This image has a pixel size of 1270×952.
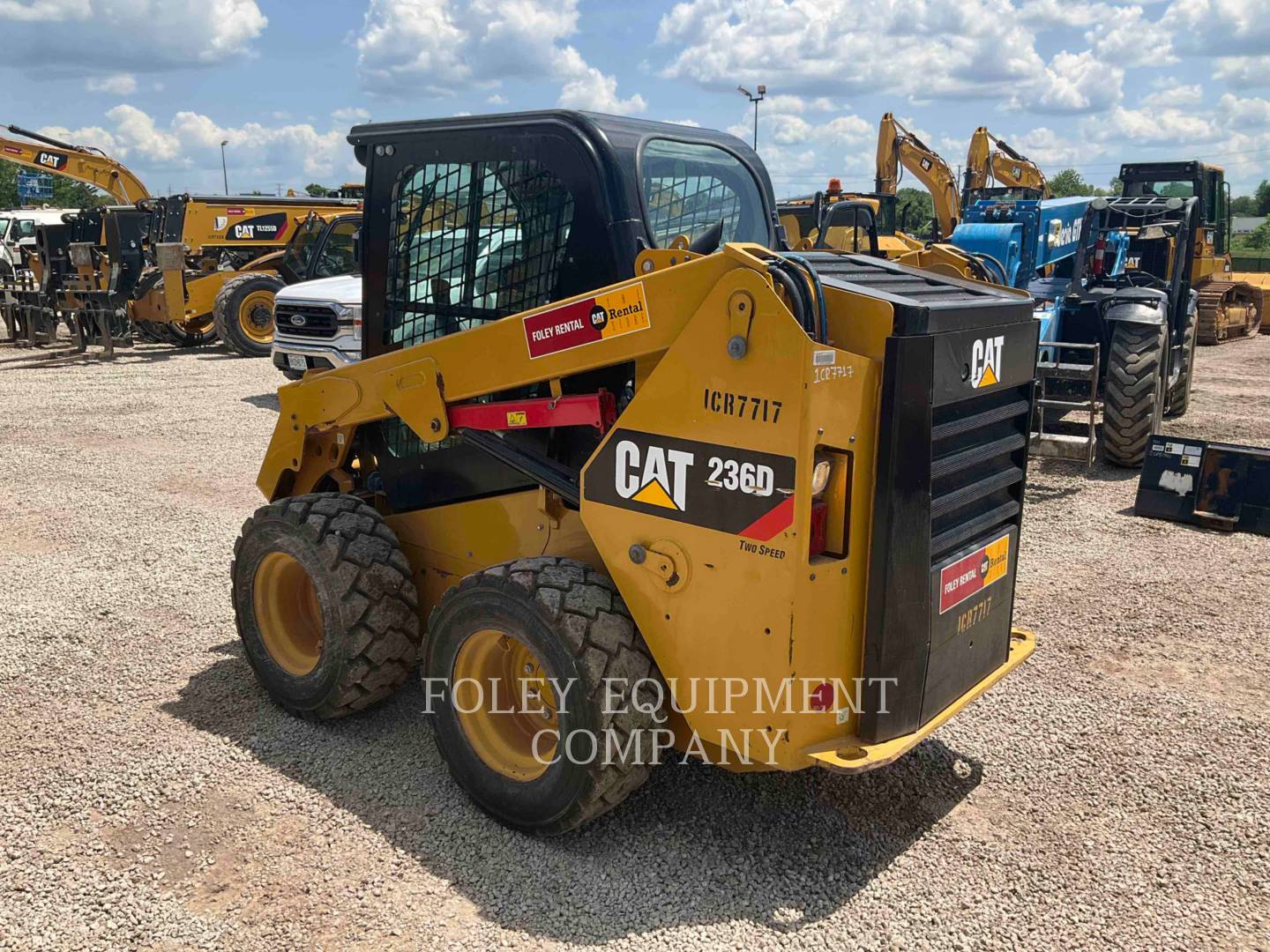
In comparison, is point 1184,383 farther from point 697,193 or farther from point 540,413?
point 540,413

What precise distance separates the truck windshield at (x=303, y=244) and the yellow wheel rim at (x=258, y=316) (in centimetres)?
71

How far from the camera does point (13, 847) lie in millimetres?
3477

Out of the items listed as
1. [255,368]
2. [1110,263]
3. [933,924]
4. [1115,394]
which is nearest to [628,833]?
[933,924]

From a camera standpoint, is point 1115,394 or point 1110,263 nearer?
point 1115,394

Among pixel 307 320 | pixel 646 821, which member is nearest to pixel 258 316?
pixel 307 320

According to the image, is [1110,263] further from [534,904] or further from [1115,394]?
[534,904]

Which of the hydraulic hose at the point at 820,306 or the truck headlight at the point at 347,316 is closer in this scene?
the hydraulic hose at the point at 820,306

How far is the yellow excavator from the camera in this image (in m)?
19.5

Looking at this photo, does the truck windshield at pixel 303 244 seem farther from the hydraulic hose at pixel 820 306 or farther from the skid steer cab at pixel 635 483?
the hydraulic hose at pixel 820 306

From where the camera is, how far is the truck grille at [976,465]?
10.5 feet

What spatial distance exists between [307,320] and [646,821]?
847 cm

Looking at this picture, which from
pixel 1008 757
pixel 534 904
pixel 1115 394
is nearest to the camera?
pixel 534 904

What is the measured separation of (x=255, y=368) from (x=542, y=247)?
12613 mm

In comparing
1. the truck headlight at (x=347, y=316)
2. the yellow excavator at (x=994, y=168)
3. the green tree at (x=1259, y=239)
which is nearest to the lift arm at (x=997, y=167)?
the yellow excavator at (x=994, y=168)
